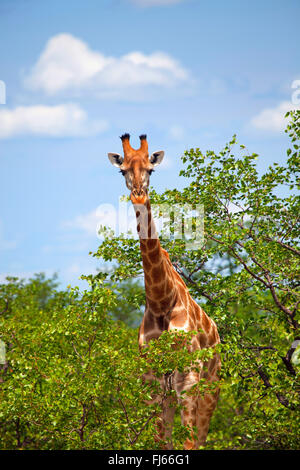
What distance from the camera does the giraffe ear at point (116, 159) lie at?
931cm

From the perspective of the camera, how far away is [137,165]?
8766mm

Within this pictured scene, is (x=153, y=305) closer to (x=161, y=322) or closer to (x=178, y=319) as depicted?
(x=161, y=322)

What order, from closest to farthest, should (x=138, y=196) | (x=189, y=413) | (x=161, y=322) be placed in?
(x=138, y=196) < (x=189, y=413) < (x=161, y=322)

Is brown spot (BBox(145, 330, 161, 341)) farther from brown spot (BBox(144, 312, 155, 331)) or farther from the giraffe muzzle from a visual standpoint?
the giraffe muzzle

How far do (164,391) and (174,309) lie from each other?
1.64 m

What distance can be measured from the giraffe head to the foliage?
1.52 m

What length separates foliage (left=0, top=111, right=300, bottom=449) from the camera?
817cm

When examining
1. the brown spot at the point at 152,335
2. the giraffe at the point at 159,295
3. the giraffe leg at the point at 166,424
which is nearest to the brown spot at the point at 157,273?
the giraffe at the point at 159,295

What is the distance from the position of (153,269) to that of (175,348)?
1.34 meters

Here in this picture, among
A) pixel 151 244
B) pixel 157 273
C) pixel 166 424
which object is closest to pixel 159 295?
pixel 157 273

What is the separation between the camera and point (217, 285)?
1177 cm

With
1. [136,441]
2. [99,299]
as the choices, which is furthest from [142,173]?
[136,441]

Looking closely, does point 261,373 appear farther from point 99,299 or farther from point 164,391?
point 99,299
